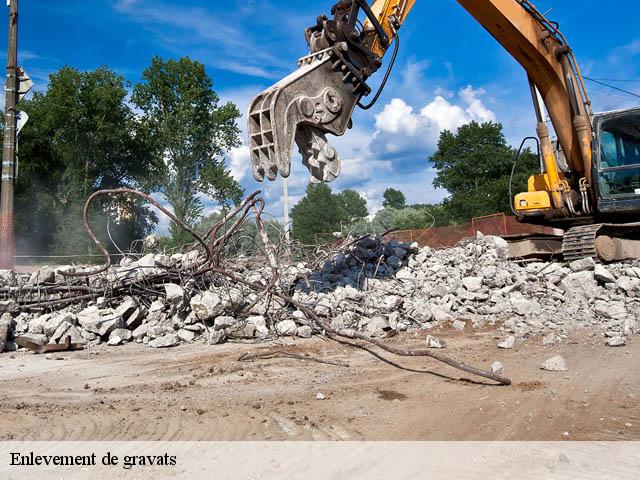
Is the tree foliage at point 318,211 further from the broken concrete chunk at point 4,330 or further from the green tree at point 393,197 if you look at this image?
the broken concrete chunk at point 4,330

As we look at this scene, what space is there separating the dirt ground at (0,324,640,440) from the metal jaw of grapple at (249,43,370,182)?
6.71 ft

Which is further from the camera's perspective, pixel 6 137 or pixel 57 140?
pixel 57 140

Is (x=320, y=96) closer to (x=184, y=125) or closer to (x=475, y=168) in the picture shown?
(x=184, y=125)

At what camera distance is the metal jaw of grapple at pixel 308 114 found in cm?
→ 595

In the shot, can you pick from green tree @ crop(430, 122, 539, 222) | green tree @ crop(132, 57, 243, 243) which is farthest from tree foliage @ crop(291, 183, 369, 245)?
green tree @ crop(132, 57, 243, 243)

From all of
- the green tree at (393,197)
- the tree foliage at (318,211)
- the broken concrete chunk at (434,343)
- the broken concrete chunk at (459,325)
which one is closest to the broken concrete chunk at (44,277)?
the broken concrete chunk at (434,343)

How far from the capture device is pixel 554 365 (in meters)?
4.67

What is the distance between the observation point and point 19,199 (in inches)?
1083

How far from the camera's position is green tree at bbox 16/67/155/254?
27891 mm

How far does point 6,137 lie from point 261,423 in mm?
10185

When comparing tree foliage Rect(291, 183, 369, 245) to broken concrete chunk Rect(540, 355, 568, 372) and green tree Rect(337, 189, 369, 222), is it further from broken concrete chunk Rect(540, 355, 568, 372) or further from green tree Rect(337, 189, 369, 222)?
→ broken concrete chunk Rect(540, 355, 568, 372)

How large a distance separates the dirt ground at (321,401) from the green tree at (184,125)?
25.3 meters
